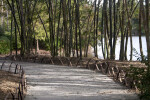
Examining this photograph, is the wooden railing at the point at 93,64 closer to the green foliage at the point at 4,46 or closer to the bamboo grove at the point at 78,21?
the bamboo grove at the point at 78,21

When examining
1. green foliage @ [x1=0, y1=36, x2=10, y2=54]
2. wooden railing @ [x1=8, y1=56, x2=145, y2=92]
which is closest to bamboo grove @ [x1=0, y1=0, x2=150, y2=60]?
wooden railing @ [x1=8, y1=56, x2=145, y2=92]

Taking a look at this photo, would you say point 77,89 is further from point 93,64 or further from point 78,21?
point 78,21

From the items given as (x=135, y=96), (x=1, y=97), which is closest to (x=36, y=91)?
(x=1, y=97)

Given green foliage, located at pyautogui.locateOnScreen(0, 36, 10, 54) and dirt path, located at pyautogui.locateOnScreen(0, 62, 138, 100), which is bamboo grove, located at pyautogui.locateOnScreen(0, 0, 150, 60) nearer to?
green foliage, located at pyautogui.locateOnScreen(0, 36, 10, 54)

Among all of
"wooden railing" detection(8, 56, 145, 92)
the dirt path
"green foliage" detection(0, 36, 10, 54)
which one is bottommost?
the dirt path

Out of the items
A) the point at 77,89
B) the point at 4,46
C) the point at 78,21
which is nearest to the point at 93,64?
the point at 78,21

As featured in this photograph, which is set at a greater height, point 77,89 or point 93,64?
point 93,64

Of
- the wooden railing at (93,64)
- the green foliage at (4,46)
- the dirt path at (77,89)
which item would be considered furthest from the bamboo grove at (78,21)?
the dirt path at (77,89)

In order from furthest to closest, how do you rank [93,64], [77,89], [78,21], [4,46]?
[4,46], [78,21], [93,64], [77,89]

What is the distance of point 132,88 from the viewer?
322 inches

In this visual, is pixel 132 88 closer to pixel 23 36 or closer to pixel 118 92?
pixel 118 92

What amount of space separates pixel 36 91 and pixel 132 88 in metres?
3.26

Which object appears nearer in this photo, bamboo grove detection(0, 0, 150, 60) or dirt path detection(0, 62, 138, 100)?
dirt path detection(0, 62, 138, 100)

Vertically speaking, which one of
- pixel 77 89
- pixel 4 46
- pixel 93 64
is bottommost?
pixel 77 89
